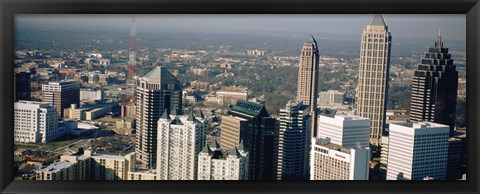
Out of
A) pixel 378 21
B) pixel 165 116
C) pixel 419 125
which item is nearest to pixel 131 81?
pixel 165 116

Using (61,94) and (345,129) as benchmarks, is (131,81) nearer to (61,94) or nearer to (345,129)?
(61,94)

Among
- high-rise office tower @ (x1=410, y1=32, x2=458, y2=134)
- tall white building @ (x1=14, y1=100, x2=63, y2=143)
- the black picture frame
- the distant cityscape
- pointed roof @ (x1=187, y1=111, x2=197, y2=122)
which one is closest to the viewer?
the black picture frame

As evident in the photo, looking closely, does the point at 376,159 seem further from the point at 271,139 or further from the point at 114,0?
the point at 114,0

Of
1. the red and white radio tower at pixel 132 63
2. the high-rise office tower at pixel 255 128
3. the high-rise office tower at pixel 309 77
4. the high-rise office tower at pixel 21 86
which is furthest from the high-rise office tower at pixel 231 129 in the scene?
the high-rise office tower at pixel 21 86

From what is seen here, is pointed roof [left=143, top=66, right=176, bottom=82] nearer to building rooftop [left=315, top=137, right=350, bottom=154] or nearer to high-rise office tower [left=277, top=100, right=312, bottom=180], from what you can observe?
high-rise office tower [left=277, top=100, right=312, bottom=180]

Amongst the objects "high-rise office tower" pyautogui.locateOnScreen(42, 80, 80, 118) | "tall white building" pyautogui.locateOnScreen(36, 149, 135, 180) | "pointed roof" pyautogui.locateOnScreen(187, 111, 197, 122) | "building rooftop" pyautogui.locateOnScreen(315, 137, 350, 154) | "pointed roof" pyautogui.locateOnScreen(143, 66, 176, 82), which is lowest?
"tall white building" pyautogui.locateOnScreen(36, 149, 135, 180)

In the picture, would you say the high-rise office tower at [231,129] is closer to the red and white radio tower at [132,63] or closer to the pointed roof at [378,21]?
the red and white radio tower at [132,63]

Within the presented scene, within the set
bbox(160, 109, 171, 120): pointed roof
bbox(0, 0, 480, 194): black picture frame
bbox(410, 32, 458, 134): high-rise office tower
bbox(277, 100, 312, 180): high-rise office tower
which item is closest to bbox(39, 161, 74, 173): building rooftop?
bbox(0, 0, 480, 194): black picture frame
